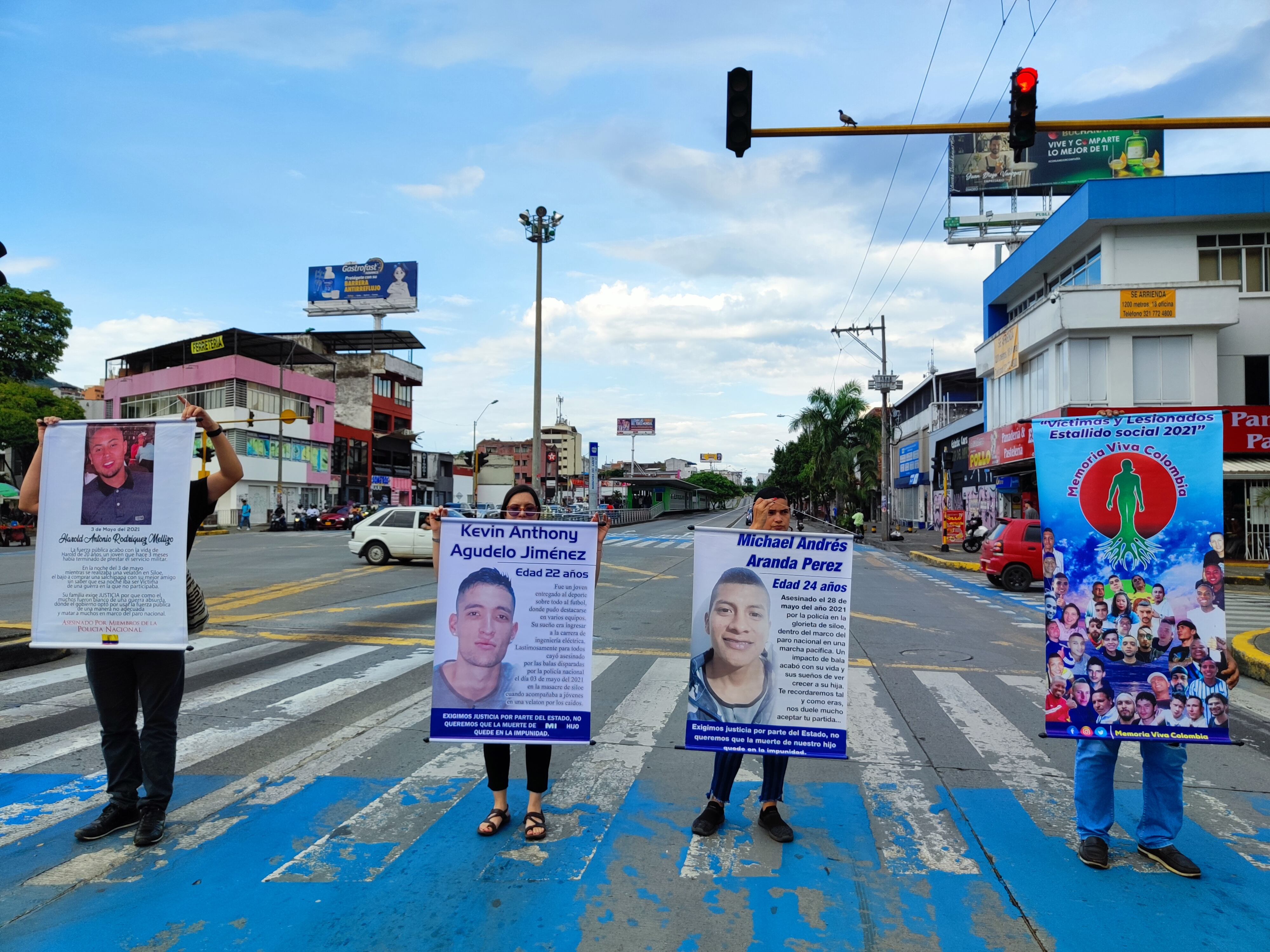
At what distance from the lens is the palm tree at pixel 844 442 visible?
52.3 metres

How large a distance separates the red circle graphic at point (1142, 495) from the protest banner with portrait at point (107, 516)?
4836mm

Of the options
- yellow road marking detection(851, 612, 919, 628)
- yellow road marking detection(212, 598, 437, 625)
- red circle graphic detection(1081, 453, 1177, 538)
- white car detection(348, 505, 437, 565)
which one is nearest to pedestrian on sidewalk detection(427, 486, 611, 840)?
red circle graphic detection(1081, 453, 1177, 538)

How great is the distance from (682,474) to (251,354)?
132501 millimetres

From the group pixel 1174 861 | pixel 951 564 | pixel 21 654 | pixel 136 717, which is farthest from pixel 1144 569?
pixel 951 564

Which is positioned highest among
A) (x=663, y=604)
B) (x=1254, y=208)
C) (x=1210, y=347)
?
(x=1254, y=208)

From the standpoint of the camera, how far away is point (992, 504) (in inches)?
1478

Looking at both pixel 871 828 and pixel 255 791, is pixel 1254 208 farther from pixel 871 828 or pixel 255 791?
pixel 255 791

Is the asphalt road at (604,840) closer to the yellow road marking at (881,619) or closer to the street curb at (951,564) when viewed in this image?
the yellow road marking at (881,619)

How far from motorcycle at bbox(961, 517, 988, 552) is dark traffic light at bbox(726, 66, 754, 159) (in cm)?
2580

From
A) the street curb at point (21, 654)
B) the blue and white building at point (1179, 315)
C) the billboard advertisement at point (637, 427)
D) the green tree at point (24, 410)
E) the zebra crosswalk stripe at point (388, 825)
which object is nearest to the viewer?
the zebra crosswalk stripe at point (388, 825)

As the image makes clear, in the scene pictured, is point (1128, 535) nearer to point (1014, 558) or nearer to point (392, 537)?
point (1014, 558)

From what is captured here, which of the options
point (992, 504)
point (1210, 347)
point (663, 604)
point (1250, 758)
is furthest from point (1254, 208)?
point (1250, 758)

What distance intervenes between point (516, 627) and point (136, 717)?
2118 mm

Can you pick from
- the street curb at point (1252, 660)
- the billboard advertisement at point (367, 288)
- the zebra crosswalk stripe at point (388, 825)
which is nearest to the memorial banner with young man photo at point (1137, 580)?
the zebra crosswalk stripe at point (388, 825)
